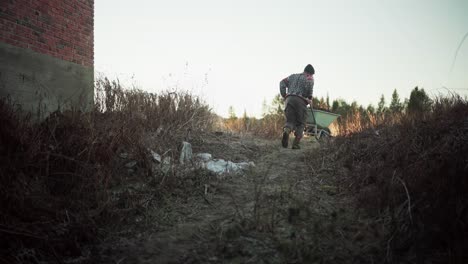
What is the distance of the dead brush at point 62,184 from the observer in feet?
6.56

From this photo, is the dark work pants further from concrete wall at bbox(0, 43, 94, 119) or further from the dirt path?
concrete wall at bbox(0, 43, 94, 119)

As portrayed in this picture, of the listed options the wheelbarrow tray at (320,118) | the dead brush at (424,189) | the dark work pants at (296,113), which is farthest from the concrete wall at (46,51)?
the wheelbarrow tray at (320,118)

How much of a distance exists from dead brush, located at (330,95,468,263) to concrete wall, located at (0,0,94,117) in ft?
12.9

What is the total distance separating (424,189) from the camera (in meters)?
2.32

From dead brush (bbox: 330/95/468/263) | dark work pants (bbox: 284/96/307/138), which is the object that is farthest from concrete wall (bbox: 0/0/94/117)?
dark work pants (bbox: 284/96/307/138)

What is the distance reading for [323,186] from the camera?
3703 mm

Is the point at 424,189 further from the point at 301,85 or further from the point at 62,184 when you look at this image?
the point at 301,85

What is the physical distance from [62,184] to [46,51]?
157 inches

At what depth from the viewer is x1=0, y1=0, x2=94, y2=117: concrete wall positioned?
4.64m

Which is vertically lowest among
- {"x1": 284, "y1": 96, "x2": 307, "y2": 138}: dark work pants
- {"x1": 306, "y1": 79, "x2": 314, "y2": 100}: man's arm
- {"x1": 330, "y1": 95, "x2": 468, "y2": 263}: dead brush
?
{"x1": 330, "y1": 95, "x2": 468, "y2": 263}: dead brush

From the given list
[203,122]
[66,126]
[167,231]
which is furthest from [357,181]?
[203,122]

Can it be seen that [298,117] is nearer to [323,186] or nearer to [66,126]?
[323,186]

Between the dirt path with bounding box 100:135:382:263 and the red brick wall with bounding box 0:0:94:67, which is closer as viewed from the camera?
the dirt path with bounding box 100:135:382:263

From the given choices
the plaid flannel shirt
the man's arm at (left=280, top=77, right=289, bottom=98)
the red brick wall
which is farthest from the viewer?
the man's arm at (left=280, top=77, right=289, bottom=98)
